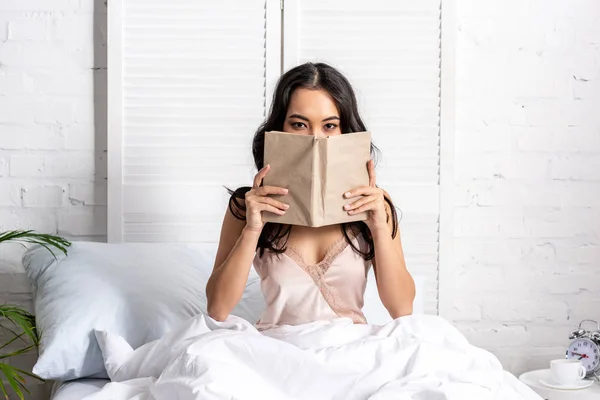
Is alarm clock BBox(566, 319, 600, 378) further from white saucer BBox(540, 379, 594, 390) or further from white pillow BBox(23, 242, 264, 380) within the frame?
white pillow BBox(23, 242, 264, 380)

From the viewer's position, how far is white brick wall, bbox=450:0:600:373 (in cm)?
250

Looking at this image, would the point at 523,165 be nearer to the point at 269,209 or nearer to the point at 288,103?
the point at 288,103

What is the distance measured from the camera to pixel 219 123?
2348mm

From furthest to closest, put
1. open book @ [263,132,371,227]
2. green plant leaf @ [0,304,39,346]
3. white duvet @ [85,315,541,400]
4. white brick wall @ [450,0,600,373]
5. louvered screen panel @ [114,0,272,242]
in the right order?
1. white brick wall @ [450,0,600,373]
2. louvered screen panel @ [114,0,272,242]
3. green plant leaf @ [0,304,39,346]
4. open book @ [263,132,371,227]
5. white duvet @ [85,315,541,400]

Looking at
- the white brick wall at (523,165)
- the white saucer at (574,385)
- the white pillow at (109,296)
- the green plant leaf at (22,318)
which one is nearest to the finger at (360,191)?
the white pillow at (109,296)

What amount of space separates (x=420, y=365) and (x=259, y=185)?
48 cm

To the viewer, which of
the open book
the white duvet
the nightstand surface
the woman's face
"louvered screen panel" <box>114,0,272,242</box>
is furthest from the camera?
"louvered screen panel" <box>114,0,272,242</box>

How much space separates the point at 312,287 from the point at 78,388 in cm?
53

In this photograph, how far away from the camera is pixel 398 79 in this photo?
2.38m

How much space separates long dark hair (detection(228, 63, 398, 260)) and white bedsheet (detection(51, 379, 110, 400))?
1.48 ft

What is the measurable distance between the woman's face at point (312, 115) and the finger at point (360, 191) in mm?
154

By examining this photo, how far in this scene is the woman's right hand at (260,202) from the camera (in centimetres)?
152

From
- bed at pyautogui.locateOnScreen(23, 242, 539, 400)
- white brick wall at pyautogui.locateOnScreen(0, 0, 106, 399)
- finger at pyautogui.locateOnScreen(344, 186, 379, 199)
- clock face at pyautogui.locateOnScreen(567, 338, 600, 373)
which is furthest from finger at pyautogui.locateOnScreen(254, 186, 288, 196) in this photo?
clock face at pyautogui.locateOnScreen(567, 338, 600, 373)

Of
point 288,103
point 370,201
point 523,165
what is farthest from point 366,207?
point 523,165
